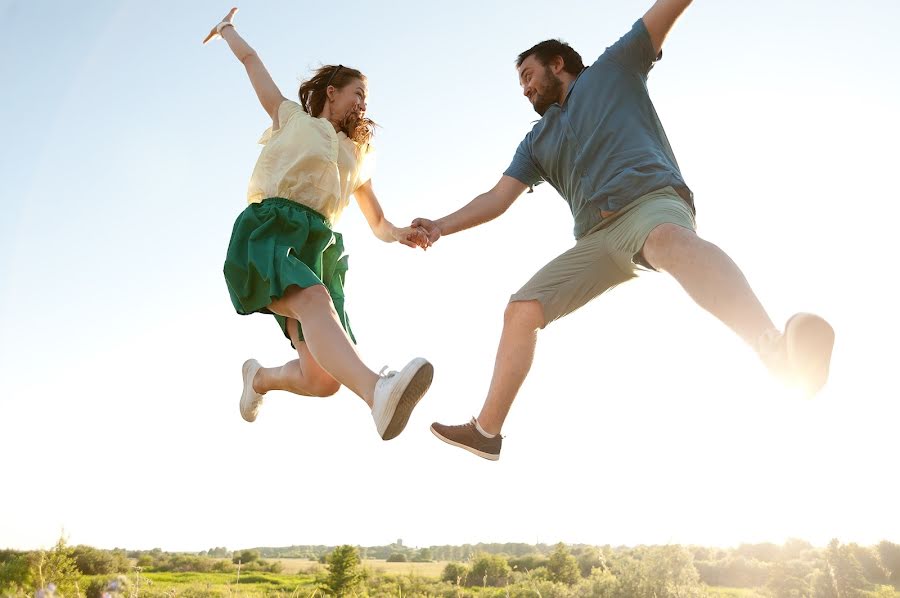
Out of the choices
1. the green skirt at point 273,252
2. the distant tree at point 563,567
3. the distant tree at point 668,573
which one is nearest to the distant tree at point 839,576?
the distant tree at point 668,573

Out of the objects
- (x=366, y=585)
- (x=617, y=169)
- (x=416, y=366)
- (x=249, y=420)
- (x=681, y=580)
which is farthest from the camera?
(x=366, y=585)

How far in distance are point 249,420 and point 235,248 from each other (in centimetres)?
151

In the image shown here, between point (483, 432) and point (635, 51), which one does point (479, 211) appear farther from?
point (483, 432)

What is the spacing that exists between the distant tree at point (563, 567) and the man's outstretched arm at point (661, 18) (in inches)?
2481

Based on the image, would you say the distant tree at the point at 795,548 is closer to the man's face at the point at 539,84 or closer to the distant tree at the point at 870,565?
the distant tree at the point at 870,565

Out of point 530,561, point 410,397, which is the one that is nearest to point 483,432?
point 410,397

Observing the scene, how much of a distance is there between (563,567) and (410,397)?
6606 cm

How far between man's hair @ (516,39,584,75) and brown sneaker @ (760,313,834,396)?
220 cm

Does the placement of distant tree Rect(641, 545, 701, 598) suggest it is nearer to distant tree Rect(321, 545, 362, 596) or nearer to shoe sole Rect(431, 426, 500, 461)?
distant tree Rect(321, 545, 362, 596)

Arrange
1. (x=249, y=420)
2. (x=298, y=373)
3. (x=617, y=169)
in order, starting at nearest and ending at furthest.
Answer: (x=617, y=169) < (x=298, y=373) < (x=249, y=420)

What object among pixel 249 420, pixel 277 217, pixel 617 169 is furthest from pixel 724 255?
pixel 249 420

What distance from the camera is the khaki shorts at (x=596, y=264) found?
2.96 metres

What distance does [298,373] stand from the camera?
3.73m

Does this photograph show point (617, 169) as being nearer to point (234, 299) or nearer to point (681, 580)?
point (234, 299)
